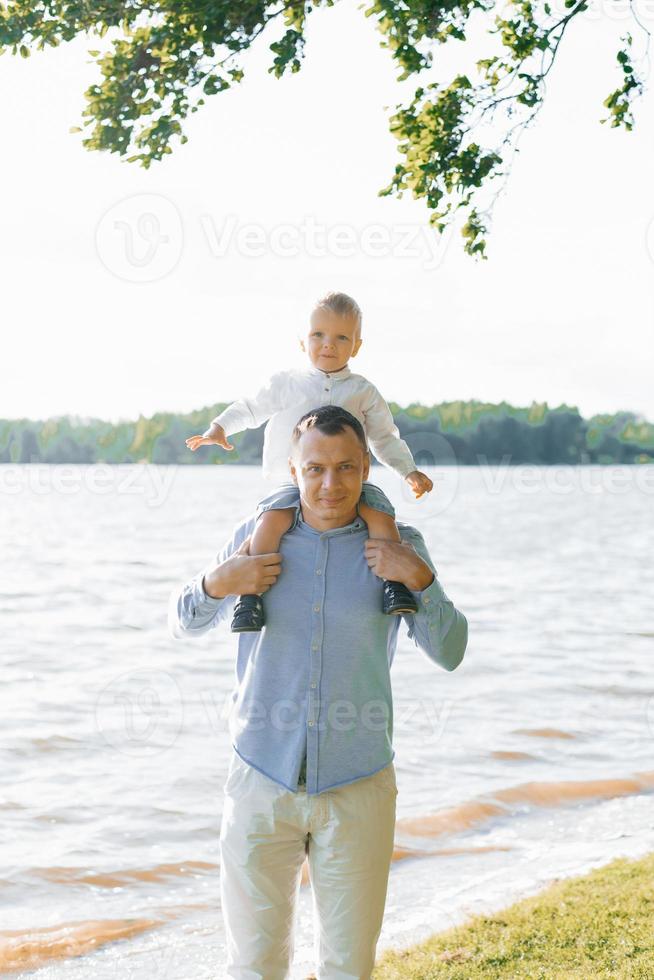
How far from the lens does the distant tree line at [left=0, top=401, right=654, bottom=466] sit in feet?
109

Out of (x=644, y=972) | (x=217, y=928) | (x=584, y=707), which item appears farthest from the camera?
(x=584, y=707)

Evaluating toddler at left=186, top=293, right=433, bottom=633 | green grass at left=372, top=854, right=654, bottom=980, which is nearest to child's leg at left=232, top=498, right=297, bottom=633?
toddler at left=186, top=293, right=433, bottom=633

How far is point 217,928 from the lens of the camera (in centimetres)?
596

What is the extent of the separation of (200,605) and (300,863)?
73cm

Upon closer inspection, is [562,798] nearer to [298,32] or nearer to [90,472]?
[298,32]

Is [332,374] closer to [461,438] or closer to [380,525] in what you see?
[380,525]

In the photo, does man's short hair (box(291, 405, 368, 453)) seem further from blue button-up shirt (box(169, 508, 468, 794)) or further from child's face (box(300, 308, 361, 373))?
child's face (box(300, 308, 361, 373))

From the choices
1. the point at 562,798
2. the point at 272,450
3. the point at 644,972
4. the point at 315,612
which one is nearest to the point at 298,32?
the point at 272,450

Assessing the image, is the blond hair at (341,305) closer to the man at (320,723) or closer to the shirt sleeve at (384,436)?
the shirt sleeve at (384,436)

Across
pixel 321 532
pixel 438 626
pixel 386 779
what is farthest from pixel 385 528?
pixel 386 779

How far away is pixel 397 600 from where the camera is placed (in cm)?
290

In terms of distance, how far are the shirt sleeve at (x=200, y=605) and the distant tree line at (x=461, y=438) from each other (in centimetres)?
2442

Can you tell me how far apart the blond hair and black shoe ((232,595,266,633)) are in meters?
1.21

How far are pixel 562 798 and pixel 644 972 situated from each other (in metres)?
4.65
